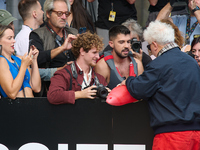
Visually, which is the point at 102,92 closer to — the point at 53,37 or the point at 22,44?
the point at 53,37

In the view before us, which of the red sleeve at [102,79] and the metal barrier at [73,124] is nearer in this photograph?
the metal barrier at [73,124]

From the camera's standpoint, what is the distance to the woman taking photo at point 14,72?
12.3ft

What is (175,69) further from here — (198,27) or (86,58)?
(198,27)

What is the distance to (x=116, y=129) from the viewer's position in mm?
3797

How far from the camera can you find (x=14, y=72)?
3900 millimetres

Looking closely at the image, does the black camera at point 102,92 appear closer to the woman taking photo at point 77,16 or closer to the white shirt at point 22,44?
the white shirt at point 22,44

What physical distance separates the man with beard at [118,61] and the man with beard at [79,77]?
335mm

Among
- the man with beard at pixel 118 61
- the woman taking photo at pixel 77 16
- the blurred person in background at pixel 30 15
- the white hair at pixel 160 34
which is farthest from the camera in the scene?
the woman taking photo at pixel 77 16

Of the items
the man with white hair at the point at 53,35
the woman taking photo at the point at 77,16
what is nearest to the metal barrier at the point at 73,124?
the man with white hair at the point at 53,35

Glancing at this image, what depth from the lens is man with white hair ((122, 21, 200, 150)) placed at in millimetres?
3205

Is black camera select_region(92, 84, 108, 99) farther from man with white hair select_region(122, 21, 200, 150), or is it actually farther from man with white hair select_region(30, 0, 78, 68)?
man with white hair select_region(30, 0, 78, 68)

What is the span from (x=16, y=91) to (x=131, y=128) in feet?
4.43

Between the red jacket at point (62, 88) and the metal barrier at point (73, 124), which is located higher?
the red jacket at point (62, 88)

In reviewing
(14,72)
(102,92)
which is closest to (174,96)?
(102,92)
